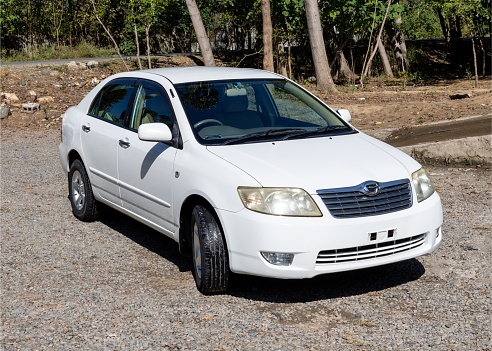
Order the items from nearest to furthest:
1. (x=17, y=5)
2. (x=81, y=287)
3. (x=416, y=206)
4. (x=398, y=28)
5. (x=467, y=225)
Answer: (x=416, y=206)
(x=81, y=287)
(x=467, y=225)
(x=398, y=28)
(x=17, y=5)

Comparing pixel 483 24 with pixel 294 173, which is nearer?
pixel 294 173

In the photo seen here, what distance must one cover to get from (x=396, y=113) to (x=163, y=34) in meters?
20.3

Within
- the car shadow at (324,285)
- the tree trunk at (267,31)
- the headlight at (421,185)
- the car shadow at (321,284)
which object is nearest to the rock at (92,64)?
the tree trunk at (267,31)

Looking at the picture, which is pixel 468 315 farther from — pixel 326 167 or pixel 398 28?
pixel 398 28

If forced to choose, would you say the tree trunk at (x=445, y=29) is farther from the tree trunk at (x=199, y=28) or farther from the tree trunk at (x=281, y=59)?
the tree trunk at (x=199, y=28)

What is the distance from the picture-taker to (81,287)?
6664 millimetres

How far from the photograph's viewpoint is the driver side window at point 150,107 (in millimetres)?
7199

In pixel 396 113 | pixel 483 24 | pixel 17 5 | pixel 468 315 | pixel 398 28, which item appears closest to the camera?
pixel 468 315

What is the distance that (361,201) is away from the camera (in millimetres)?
5902

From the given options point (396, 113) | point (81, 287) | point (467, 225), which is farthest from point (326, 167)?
point (396, 113)

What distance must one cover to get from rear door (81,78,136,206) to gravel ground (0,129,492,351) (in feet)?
1.93

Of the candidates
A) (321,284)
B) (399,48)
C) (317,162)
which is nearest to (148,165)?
(317,162)

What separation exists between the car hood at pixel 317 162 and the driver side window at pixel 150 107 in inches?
34.1

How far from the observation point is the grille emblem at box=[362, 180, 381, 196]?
5930 mm
